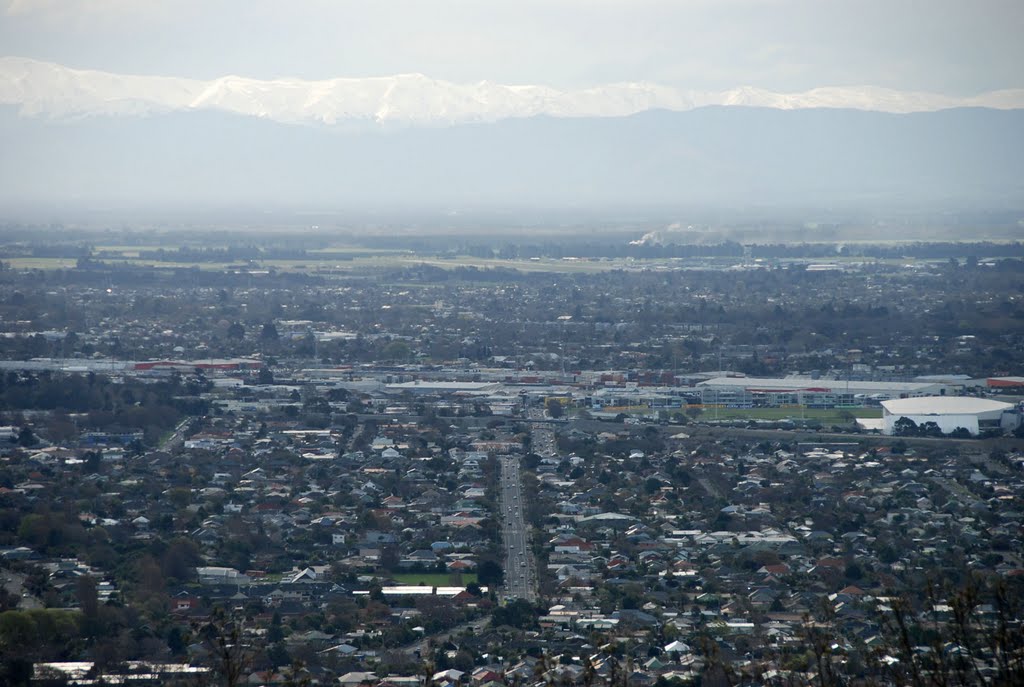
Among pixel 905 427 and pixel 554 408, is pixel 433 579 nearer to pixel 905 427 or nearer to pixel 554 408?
pixel 905 427

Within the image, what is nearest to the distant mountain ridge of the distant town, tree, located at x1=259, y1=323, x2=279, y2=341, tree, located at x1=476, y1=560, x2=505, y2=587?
the distant town

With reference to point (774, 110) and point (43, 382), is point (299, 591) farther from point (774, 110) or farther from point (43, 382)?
point (774, 110)

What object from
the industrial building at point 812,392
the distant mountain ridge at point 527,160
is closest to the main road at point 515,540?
the industrial building at point 812,392

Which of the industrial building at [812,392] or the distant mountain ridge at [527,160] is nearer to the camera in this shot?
the industrial building at [812,392]

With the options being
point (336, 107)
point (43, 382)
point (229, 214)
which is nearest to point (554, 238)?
point (229, 214)

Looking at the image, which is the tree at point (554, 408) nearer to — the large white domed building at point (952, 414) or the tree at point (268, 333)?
the large white domed building at point (952, 414)

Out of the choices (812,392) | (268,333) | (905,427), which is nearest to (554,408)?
(812,392)
